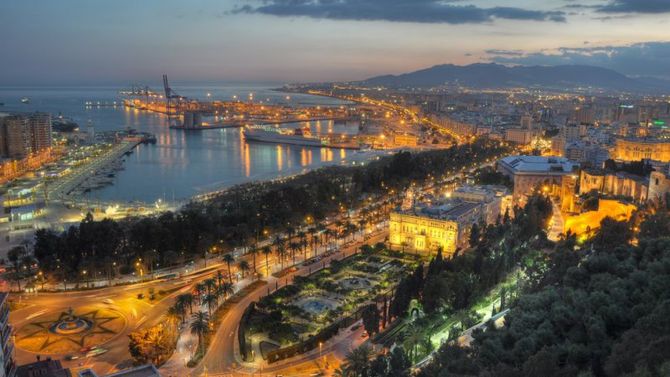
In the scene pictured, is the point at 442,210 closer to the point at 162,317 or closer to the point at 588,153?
the point at 162,317

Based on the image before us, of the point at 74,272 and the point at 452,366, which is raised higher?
the point at 452,366

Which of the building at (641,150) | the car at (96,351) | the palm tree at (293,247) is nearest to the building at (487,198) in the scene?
the palm tree at (293,247)

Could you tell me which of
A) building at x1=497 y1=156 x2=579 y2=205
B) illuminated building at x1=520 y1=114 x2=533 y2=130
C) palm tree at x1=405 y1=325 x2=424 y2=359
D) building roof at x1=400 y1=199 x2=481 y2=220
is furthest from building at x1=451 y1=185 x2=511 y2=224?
illuminated building at x1=520 y1=114 x2=533 y2=130

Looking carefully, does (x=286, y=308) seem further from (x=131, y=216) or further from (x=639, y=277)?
(x=131, y=216)

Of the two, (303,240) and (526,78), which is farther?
(526,78)

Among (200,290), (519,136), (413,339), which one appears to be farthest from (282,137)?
(413,339)

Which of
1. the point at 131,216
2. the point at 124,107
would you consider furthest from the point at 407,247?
the point at 124,107
